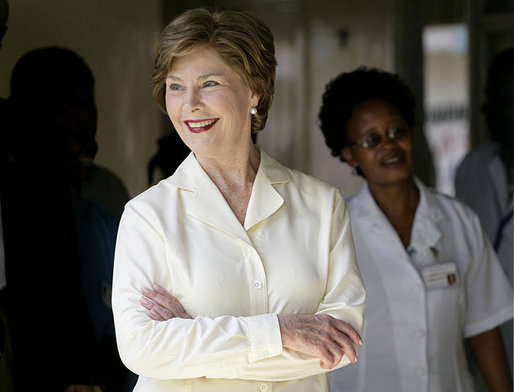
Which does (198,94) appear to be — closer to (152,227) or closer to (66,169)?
(152,227)

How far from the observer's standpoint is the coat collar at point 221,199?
2.47 metres

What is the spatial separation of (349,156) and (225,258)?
1546 mm

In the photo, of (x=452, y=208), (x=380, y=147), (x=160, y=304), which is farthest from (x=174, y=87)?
(x=452, y=208)

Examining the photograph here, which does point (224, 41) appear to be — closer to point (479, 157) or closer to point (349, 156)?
point (349, 156)

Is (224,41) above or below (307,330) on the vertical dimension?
above

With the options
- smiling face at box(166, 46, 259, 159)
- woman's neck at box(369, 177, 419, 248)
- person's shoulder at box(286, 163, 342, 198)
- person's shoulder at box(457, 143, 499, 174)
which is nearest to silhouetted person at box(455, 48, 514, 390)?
person's shoulder at box(457, 143, 499, 174)

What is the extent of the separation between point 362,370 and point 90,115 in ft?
5.43

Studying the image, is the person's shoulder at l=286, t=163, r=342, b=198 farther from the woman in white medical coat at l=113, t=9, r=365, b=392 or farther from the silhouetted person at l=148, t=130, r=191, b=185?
the silhouetted person at l=148, t=130, r=191, b=185

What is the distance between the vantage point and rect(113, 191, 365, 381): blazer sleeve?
2242mm

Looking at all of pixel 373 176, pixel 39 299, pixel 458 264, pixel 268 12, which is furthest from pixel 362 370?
pixel 268 12


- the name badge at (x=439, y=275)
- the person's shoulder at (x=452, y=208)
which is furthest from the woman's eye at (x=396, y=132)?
the name badge at (x=439, y=275)

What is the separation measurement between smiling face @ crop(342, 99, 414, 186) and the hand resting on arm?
1.38 metres

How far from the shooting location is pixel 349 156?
12.5ft

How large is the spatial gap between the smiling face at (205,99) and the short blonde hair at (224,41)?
27 millimetres
